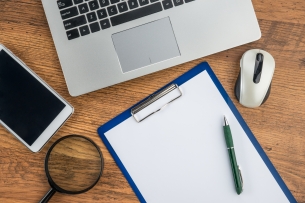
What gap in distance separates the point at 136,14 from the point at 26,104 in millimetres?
276

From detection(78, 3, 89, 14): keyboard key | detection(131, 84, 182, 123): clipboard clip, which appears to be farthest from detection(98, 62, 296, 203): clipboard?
detection(78, 3, 89, 14): keyboard key

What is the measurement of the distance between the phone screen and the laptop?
58mm

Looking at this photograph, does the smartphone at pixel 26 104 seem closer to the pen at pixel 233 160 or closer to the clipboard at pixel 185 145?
the clipboard at pixel 185 145

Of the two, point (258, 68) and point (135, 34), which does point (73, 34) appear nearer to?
point (135, 34)

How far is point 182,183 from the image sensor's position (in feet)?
2.29

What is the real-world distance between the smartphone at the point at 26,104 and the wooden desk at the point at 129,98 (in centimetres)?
3

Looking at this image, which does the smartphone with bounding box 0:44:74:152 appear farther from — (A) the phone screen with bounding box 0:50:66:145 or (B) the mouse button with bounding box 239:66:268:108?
(B) the mouse button with bounding box 239:66:268:108

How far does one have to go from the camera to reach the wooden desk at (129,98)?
691 millimetres

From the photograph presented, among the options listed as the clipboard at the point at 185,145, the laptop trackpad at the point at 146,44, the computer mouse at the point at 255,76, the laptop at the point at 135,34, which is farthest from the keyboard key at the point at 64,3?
the computer mouse at the point at 255,76

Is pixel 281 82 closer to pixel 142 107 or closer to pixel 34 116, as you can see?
pixel 142 107

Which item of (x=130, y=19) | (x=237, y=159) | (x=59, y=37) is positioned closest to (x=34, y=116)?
(x=59, y=37)

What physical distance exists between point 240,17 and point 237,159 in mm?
278

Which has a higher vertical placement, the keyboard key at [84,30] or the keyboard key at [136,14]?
the keyboard key at [84,30]

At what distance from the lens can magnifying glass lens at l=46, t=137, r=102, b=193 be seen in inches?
26.6
